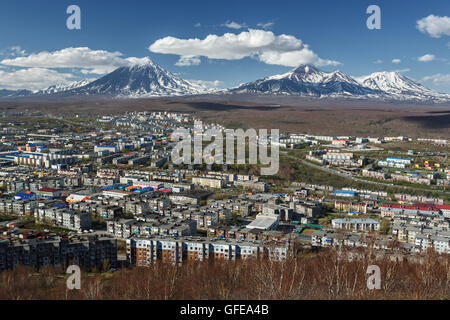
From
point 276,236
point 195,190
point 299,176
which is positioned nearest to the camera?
point 276,236

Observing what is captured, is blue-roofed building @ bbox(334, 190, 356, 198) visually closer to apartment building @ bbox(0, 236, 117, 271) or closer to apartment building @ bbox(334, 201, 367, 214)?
apartment building @ bbox(334, 201, 367, 214)

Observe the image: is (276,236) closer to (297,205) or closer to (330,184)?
(297,205)

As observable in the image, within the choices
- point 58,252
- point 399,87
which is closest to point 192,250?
point 58,252

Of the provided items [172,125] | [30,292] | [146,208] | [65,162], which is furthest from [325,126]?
[30,292]

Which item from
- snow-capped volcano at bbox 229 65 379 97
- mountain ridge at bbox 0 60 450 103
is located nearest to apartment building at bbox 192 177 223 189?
mountain ridge at bbox 0 60 450 103

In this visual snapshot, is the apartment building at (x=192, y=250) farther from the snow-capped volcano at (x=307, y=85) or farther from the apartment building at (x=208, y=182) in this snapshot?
the snow-capped volcano at (x=307, y=85)
